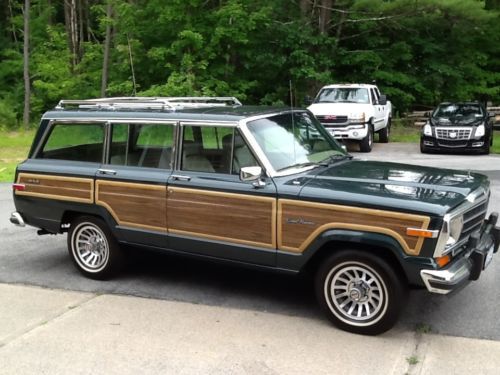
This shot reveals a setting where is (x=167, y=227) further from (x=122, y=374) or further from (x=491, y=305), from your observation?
(x=491, y=305)

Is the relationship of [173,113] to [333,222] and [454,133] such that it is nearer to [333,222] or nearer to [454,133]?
[333,222]

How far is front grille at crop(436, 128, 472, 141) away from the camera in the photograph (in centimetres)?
1698

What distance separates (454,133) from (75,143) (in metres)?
13.5

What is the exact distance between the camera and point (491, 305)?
5.16 m

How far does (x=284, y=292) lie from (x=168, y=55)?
746 inches

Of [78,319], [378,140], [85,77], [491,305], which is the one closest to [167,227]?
[78,319]

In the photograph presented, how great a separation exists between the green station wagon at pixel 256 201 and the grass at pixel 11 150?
833 centimetres

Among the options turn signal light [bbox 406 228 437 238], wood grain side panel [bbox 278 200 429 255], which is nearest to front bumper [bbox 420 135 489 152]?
wood grain side panel [bbox 278 200 429 255]

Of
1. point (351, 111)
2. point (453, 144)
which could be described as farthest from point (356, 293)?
point (453, 144)

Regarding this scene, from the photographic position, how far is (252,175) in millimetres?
4805

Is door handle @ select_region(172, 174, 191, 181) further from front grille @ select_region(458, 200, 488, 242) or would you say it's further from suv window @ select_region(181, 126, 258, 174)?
front grille @ select_region(458, 200, 488, 242)

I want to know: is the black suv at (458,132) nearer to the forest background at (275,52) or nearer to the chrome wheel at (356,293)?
the forest background at (275,52)

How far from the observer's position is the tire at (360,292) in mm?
4492

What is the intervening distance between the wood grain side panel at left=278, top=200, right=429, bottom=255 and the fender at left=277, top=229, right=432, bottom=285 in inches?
1.4
